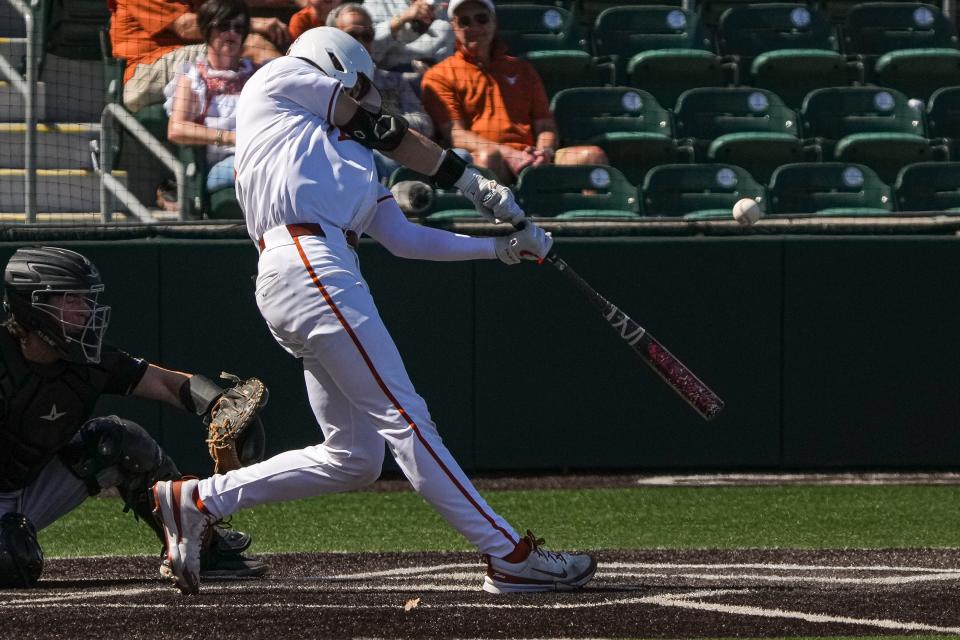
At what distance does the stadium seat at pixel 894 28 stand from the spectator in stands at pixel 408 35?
3.05m

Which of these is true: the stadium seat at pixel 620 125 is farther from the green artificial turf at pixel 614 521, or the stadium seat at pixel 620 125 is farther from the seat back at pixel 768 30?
the green artificial turf at pixel 614 521

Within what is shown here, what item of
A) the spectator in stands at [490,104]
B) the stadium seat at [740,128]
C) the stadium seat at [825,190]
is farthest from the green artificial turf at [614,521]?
the stadium seat at [740,128]

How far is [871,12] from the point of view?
10508 millimetres

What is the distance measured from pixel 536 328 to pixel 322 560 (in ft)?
8.72

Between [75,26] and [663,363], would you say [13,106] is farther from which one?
[663,363]

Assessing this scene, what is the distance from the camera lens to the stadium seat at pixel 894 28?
10359 millimetres

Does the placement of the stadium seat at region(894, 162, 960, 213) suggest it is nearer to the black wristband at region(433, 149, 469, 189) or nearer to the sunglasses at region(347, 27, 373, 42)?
the sunglasses at region(347, 27, 373, 42)

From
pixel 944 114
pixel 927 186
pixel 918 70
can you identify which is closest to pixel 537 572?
pixel 927 186

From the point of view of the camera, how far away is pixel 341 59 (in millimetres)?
4887

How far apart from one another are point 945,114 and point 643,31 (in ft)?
6.27

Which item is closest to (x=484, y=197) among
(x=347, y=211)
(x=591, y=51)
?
(x=347, y=211)

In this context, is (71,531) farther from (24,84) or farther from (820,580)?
(820,580)

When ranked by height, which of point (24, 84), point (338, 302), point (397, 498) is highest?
point (24, 84)

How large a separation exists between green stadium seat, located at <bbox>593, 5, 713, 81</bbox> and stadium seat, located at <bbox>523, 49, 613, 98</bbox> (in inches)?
14.3
